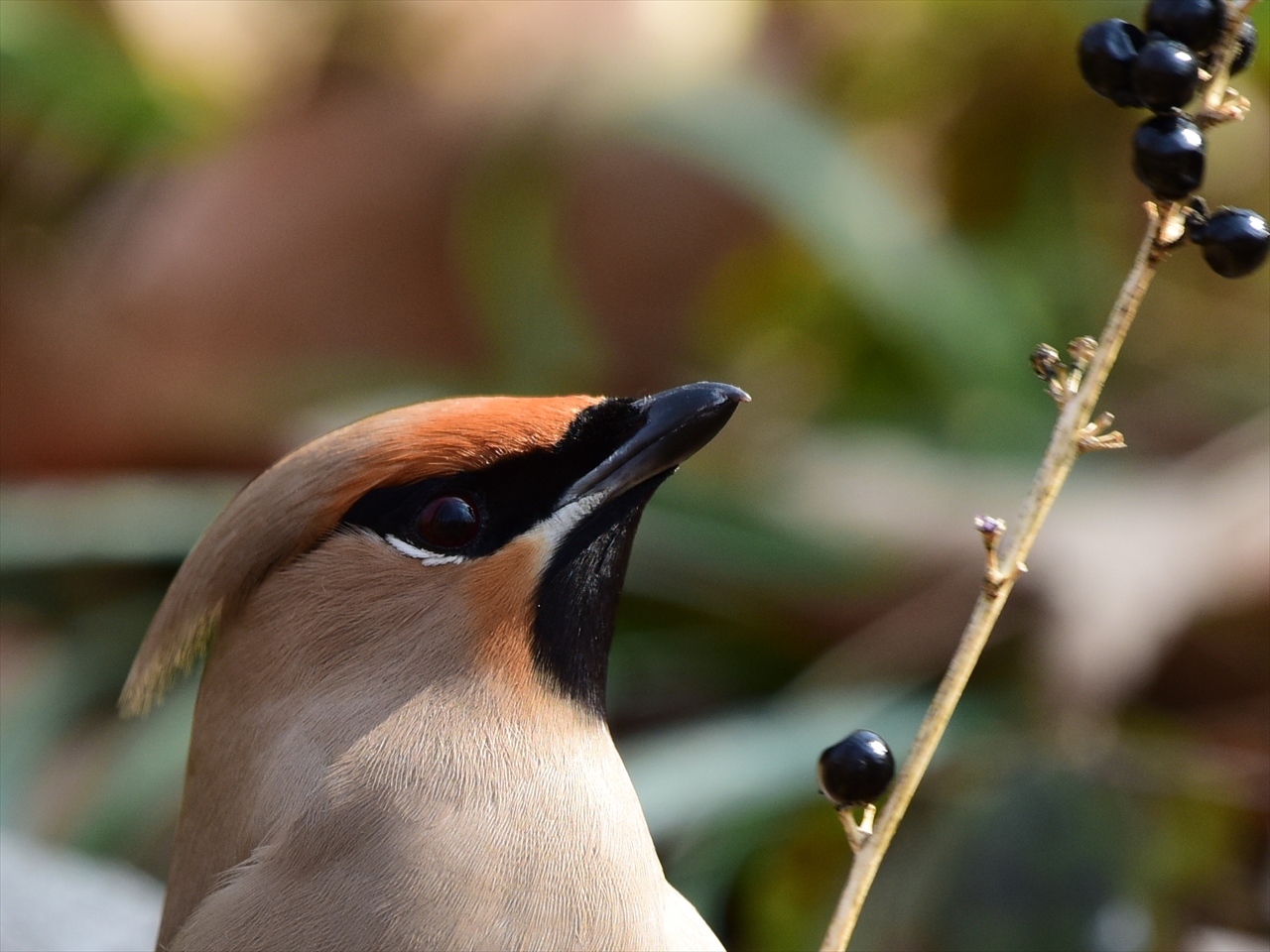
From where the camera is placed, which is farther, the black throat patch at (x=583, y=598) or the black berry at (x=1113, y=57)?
the black throat patch at (x=583, y=598)

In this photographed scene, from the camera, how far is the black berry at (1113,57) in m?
1.04

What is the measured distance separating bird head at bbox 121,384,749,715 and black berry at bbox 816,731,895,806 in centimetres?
38

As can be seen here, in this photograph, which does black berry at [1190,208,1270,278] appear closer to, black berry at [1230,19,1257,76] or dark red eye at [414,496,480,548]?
black berry at [1230,19,1257,76]

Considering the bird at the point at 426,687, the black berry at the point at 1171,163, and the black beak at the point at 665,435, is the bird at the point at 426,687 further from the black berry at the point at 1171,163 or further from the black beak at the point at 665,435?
the black berry at the point at 1171,163

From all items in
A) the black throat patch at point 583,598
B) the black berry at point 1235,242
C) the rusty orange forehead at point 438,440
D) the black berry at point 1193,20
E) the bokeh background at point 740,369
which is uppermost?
the black berry at point 1193,20

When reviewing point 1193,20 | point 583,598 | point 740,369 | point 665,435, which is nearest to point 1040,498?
point 1193,20

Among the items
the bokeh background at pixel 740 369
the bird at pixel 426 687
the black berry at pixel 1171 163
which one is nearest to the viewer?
the black berry at pixel 1171 163

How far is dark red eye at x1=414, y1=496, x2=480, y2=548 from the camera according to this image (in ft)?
4.75

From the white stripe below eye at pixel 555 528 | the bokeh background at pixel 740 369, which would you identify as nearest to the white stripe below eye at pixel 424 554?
the white stripe below eye at pixel 555 528

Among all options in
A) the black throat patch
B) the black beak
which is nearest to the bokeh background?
the black throat patch

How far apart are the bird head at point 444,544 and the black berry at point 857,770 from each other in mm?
378

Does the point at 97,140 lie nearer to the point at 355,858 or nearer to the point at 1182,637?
the point at 1182,637

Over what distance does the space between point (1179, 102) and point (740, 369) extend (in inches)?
124

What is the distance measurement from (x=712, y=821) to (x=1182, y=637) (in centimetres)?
98
